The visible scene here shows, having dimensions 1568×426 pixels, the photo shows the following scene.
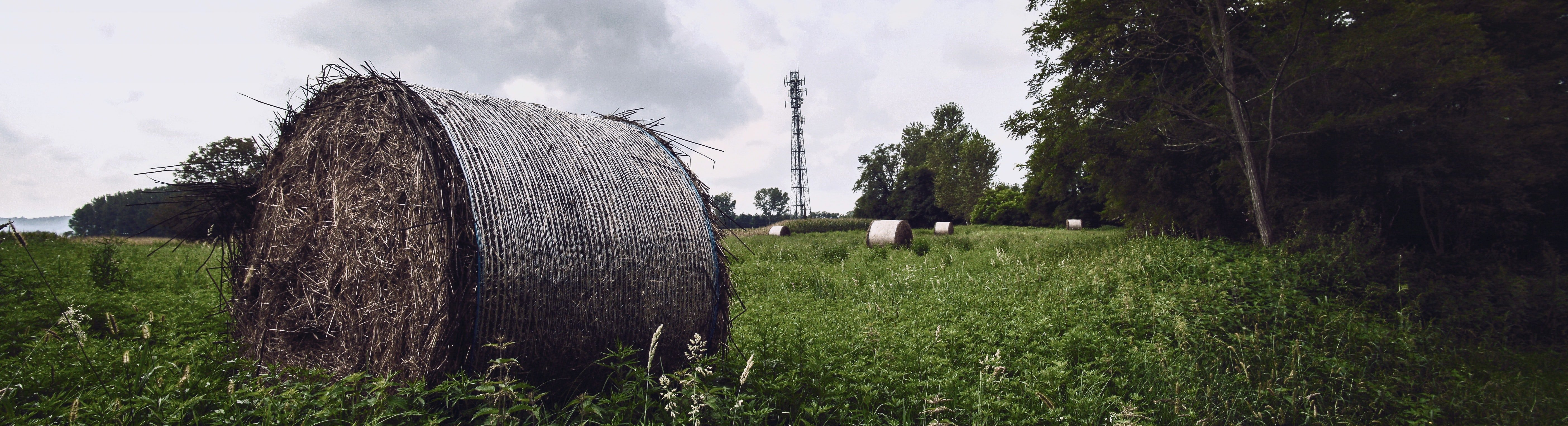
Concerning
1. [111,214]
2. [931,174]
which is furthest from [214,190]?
[111,214]

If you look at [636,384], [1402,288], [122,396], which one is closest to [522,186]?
[636,384]

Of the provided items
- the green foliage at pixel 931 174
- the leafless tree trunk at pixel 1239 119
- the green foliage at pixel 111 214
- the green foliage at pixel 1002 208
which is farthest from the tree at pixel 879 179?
the green foliage at pixel 111 214

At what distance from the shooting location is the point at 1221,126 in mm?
10930

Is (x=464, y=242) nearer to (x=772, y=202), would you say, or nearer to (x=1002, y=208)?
(x=1002, y=208)

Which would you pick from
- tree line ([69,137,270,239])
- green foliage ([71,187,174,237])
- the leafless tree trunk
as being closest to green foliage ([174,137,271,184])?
tree line ([69,137,270,239])

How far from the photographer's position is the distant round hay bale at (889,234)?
15180 mm

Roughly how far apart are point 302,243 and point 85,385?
1.27 m

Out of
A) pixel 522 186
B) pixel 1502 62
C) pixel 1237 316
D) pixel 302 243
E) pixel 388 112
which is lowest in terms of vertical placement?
pixel 1237 316

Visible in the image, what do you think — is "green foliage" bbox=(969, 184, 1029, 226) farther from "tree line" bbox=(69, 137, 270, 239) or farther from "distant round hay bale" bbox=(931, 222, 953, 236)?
"tree line" bbox=(69, 137, 270, 239)

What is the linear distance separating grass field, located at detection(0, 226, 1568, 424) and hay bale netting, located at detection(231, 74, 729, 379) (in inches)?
10.6

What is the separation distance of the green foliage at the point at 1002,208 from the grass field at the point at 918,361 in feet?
96.2

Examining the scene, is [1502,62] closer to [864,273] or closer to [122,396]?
[864,273]

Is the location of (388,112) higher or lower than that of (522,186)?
higher

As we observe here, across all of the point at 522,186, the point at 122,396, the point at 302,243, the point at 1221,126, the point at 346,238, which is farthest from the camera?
the point at 1221,126
